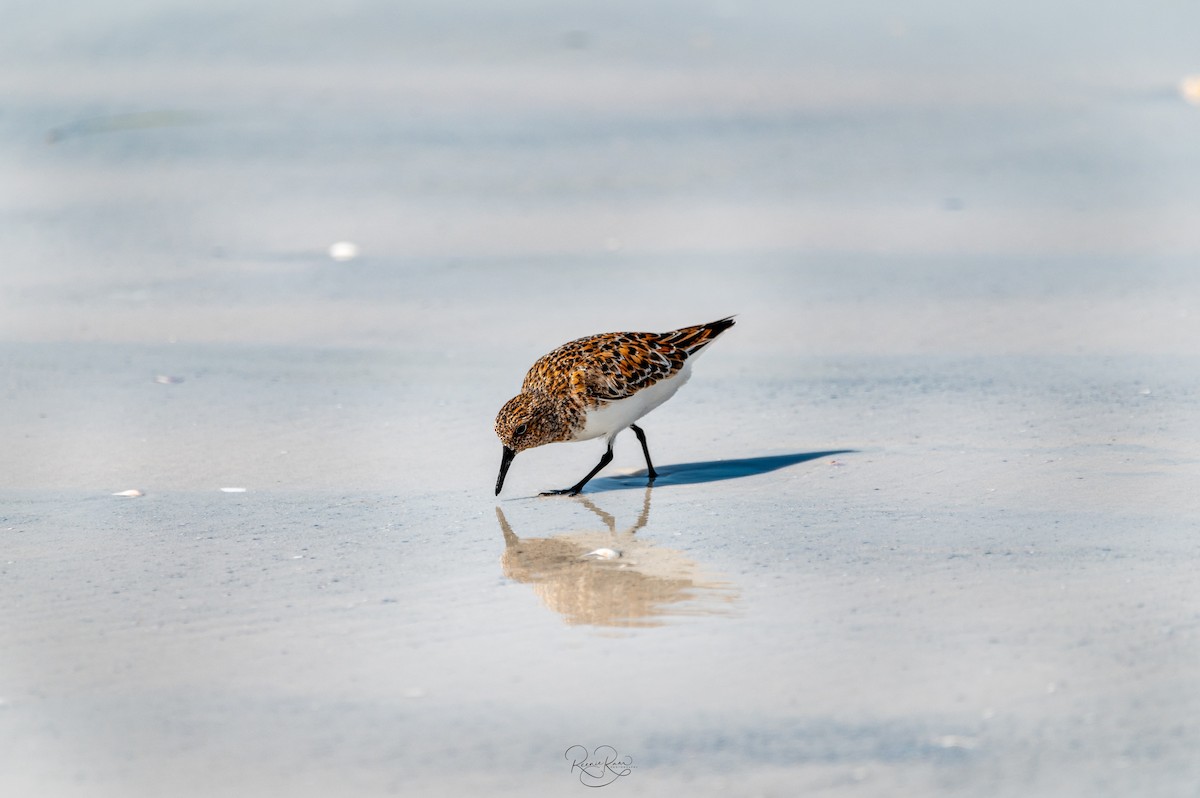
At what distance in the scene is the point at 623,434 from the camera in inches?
264

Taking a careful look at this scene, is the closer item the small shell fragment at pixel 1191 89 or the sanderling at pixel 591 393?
the sanderling at pixel 591 393

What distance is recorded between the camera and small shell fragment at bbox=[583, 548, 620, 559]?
4992 millimetres

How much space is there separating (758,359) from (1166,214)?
327cm

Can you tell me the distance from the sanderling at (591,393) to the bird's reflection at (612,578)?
0.50 metres

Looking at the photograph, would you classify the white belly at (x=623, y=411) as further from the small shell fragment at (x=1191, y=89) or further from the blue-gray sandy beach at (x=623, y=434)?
the small shell fragment at (x=1191, y=89)

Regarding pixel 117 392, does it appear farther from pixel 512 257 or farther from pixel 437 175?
pixel 437 175

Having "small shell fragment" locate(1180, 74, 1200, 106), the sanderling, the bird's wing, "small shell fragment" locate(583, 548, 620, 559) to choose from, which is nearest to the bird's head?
the sanderling

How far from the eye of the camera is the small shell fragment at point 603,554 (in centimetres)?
499

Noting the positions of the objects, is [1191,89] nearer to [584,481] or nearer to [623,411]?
[623,411]

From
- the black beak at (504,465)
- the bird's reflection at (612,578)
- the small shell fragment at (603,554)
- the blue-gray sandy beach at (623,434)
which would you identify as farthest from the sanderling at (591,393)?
the small shell fragment at (603,554)

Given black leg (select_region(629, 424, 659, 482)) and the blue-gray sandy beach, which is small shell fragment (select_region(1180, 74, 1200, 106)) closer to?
the blue-gray sandy beach

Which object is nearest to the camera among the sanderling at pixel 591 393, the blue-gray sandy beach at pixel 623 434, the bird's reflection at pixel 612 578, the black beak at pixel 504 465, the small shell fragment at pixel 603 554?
the blue-gray sandy beach at pixel 623 434

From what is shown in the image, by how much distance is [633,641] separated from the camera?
4.27m

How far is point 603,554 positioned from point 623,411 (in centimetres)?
93
